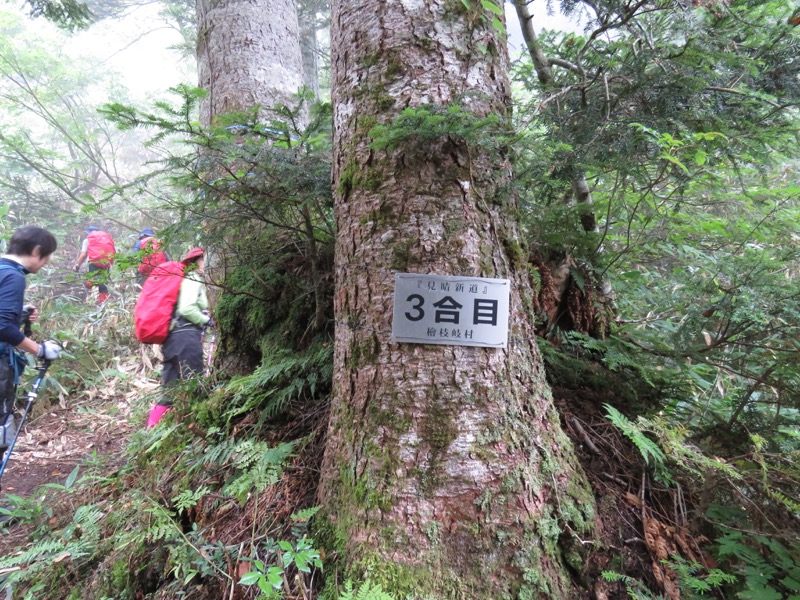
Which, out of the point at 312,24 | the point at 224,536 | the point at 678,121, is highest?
the point at 312,24

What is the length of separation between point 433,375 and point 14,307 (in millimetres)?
4161

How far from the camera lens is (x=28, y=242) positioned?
3.73 m

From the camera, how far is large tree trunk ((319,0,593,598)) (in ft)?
4.90

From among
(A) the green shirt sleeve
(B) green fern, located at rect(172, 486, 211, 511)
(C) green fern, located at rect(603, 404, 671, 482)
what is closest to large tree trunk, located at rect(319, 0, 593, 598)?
(C) green fern, located at rect(603, 404, 671, 482)

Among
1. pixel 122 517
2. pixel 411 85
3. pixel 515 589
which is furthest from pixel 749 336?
pixel 122 517

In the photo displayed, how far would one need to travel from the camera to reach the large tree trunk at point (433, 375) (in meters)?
1.49

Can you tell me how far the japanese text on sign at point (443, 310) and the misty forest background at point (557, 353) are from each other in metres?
0.13

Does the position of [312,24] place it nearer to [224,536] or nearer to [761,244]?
[761,244]

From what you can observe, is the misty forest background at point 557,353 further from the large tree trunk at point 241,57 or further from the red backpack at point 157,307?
the large tree trunk at point 241,57

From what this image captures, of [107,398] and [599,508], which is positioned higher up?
[599,508]

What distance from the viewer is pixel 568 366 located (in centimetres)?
226

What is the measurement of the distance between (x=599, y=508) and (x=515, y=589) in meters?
0.58

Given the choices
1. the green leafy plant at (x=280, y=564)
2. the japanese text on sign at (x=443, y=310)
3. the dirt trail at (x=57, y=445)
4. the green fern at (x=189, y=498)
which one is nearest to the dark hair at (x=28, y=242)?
the dirt trail at (x=57, y=445)

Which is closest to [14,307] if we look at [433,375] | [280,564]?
[280,564]
